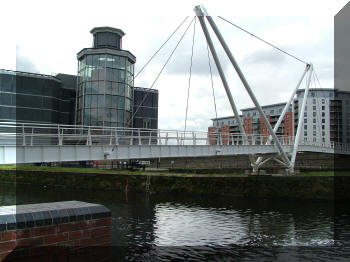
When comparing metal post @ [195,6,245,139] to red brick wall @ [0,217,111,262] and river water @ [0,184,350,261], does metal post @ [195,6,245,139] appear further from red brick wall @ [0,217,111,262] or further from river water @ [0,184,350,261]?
red brick wall @ [0,217,111,262]

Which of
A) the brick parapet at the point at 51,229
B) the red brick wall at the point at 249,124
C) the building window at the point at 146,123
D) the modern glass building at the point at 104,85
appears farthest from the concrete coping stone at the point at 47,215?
the red brick wall at the point at 249,124

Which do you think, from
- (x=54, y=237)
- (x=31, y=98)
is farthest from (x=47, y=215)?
(x=31, y=98)

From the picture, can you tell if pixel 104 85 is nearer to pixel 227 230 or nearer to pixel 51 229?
pixel 227 230

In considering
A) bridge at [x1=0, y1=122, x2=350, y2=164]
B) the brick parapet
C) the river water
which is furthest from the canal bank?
the brick parapet

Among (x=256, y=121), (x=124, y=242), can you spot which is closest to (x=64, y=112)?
(x=124, y=242)

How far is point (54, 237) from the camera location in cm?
1188

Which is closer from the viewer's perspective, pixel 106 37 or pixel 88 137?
pixel 88 137

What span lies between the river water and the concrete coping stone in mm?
3477

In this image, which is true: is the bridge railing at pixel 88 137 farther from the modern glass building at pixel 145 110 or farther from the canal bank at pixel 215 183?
the modern glass building at pixel 145 110

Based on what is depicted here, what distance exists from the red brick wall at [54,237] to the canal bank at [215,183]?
26472mm

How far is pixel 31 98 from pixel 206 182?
104ft

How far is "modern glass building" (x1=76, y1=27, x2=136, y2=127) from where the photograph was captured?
173ft

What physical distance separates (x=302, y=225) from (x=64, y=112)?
46.4 metres

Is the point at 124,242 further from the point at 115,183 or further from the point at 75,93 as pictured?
the point at 75,93
